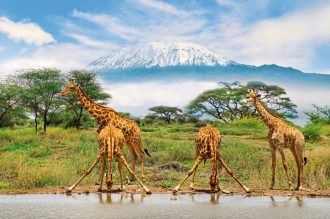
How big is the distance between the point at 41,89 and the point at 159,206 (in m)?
36.8

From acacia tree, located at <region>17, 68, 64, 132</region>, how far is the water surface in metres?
32.6

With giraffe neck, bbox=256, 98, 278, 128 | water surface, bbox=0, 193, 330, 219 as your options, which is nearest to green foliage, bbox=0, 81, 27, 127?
giraffe neck, bbox=256, 98, 278, 128

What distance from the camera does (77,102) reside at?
159ft

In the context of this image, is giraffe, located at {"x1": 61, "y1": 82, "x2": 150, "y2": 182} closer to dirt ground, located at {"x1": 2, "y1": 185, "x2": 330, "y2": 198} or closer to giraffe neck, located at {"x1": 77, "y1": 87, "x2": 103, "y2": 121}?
giraffe neck, located at {"x1": 77, "y1": 87, "x2": 103, "y2": 121}

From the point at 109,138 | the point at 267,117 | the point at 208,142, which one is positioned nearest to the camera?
the point at 109,138

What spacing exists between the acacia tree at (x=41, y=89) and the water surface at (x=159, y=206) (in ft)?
107

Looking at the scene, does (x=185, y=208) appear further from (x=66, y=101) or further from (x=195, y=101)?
(x=195, y=101)

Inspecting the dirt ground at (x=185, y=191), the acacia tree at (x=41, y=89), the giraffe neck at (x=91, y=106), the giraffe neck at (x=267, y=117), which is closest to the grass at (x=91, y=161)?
the dirt ground at (x=185, y=191)

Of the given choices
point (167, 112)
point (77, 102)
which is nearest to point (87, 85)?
point (77, 102)

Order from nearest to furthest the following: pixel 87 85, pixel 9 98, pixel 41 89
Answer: pixel 9 98
pixel 41 89
pixel 87 85

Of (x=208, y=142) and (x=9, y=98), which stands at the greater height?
(x=9, y=98)

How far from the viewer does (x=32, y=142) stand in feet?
102

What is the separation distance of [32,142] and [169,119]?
145ft

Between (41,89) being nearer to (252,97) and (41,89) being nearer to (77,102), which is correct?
(77,102)
